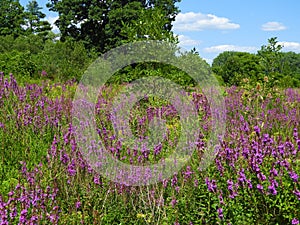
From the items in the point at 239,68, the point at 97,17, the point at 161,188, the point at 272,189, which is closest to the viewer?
the point at 272,189

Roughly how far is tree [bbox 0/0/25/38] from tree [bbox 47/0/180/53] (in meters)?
14.6

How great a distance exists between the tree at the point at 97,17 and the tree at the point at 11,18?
1461 cm

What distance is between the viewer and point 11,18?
49.1 metres

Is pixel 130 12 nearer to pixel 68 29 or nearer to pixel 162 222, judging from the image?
pixel 68 29

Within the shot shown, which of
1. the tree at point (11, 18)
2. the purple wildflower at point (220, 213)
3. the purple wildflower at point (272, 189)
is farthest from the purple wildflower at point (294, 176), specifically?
the tree at point (11, 18)

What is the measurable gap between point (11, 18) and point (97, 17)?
21.8 meters

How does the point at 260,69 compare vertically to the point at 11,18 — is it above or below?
below

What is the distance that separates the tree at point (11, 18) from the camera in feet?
156

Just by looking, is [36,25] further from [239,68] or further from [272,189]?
[272,189]

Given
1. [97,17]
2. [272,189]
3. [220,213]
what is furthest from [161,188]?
[97,17]

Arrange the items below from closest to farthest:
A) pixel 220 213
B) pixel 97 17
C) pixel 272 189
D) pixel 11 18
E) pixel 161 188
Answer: pixel 272 189, pixel 220 213, pixel 161 188, pixel 97 17, pixel 11 18

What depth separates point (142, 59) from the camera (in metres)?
7.11

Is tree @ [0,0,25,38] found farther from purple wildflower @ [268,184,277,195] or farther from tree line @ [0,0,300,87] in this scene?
purple wildflower @ [268,184,277,195]

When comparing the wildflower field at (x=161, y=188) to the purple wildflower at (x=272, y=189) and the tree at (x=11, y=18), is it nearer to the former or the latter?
the purple wildflower at (x=272, y=189)
